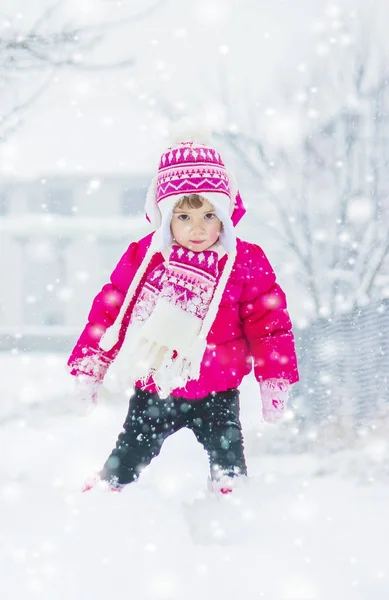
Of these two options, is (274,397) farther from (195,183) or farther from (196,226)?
(195,183)

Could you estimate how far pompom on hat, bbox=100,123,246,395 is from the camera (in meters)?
2.37

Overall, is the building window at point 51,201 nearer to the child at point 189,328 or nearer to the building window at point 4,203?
the building window at point 4,203

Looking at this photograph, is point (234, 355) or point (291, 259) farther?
point (291, 259)

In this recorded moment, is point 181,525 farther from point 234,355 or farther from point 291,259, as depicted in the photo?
point 291,259

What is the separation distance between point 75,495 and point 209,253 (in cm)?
119

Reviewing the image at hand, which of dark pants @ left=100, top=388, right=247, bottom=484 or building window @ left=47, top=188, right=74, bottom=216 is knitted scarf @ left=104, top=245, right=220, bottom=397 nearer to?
dark pants @ left=100, top=388, right=247, bottom=484

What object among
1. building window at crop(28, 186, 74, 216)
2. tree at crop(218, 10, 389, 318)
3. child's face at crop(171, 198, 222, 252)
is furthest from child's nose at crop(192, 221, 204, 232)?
building window at crop(28, 186, 74, 216)

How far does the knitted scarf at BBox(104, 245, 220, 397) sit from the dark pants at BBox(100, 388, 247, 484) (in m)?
0.14

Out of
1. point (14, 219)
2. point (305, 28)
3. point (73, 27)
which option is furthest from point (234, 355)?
point (14, 219)

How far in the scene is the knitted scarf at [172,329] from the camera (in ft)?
7.75

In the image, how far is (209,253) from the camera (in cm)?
246

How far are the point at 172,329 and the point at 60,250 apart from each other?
476 inches

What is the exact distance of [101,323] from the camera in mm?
2555

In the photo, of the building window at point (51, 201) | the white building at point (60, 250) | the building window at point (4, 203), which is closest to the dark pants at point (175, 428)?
the white building at point (60, 250)
